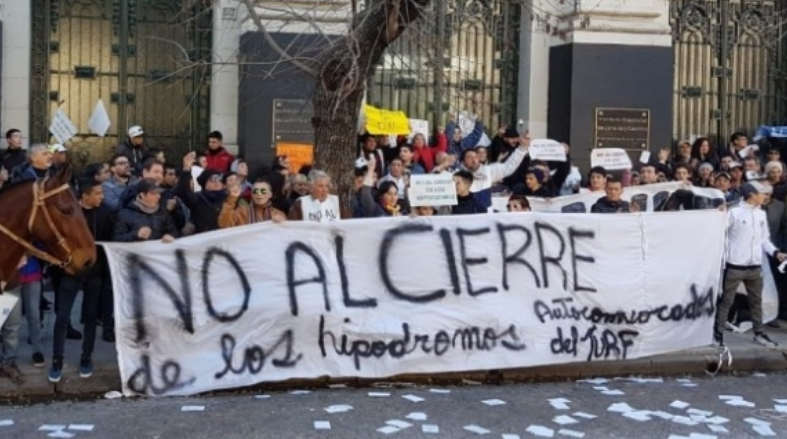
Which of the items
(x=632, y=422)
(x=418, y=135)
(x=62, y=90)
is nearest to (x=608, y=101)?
(x=418, y=135)

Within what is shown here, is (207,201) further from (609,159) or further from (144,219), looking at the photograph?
(609,159)

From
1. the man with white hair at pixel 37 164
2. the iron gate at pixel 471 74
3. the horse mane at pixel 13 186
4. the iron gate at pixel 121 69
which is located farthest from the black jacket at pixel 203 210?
the iron gate at pixel 471 74

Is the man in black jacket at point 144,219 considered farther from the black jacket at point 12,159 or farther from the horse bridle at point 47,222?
the black jacket at point 12,159

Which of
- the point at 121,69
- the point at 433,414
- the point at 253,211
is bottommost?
the point at 433,414

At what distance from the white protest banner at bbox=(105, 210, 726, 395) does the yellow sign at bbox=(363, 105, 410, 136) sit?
5006 millimetres

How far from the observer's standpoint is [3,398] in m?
8.82

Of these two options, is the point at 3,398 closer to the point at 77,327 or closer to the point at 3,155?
the point at 77,327

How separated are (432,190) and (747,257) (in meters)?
3.36

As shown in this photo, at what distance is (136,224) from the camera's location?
955cm

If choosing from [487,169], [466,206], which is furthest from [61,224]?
[487,169]

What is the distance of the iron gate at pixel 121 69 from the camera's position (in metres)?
16.1

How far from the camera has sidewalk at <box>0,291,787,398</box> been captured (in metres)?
9.06

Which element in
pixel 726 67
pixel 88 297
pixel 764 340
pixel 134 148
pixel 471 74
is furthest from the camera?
pixel 726 67

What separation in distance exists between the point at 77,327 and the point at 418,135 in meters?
5.65
